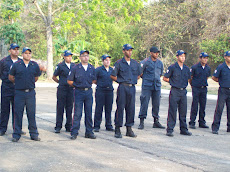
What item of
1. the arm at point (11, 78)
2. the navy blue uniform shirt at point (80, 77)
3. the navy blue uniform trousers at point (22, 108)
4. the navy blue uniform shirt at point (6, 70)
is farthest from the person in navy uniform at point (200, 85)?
the arm at point (11, 78)

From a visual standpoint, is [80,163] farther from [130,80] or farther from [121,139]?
[130,80]

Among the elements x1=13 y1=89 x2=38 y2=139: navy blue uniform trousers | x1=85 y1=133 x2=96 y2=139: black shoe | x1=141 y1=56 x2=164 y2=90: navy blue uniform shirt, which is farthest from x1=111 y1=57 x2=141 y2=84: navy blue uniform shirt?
x1=13 y1=89 x2=38 y2=139: navy blue uniform trousers

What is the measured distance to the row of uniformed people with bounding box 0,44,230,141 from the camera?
8.87 meters

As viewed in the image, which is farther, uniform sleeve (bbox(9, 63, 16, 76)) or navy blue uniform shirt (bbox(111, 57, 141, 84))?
navy blue uniform shirt (bbox(111, 57, 141, 84))

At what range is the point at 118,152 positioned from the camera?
7844mm

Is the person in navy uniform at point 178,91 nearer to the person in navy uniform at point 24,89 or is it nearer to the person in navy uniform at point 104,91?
the person in navy uniform at point 104,91

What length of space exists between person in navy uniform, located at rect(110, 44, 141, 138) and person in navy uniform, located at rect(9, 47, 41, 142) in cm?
181

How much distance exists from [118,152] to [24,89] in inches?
96.0

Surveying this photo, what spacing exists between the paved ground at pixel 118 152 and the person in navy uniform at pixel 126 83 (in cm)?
37

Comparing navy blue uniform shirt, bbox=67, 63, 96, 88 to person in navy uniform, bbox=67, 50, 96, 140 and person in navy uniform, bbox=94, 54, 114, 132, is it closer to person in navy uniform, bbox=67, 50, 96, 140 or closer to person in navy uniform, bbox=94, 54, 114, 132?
person in navy uniform, bbox=67, 50, 96, 140

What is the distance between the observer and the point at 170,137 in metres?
9.65

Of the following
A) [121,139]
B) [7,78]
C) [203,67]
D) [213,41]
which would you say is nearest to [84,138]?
[121,139]

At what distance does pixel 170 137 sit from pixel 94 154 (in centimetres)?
260

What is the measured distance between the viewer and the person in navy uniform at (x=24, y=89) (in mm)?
8711
